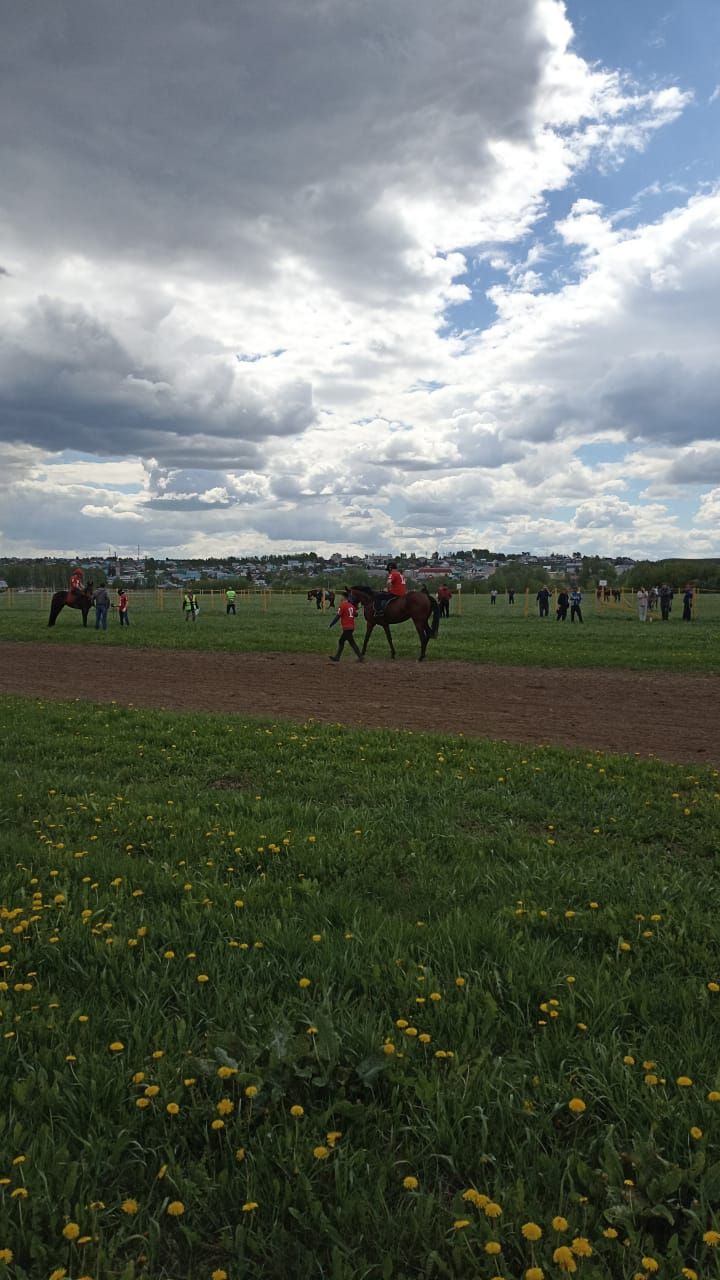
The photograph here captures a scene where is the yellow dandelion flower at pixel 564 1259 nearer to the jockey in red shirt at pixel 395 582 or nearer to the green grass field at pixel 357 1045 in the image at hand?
the green grass field at pixel 357 1045

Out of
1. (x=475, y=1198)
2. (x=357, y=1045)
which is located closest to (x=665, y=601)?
(x=357, y=1045)

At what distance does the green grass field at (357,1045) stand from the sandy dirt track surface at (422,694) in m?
4.67

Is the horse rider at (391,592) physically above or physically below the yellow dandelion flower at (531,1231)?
above

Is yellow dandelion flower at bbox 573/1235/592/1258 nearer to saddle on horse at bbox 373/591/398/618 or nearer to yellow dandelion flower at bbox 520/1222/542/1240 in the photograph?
yellow dandelion flower at bbox 520/1222/542/1240

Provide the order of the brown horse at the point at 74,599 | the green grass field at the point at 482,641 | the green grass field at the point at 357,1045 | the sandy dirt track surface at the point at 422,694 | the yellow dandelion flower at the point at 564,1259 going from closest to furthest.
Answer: the yellow dandelion flower at the point at 564,1259 < the green grass field at the point at 357,1045 < the sandy dirt track surface at the point at 422,694 < the green grass field at the point at 482,641 < the brown horse at the point at 74,599

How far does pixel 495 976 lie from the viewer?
3.49m

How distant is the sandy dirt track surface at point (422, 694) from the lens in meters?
10.7

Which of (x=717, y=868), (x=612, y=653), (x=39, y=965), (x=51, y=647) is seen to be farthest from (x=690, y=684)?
(x=51, y=647)

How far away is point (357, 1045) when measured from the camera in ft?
9.86

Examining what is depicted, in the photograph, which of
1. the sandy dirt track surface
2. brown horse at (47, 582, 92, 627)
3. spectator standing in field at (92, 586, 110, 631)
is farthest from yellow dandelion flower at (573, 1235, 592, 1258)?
brown horse at (47, 582, 92, 627)

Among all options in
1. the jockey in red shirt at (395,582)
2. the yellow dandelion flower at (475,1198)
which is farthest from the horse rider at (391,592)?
the yellow dandelion flower at (475,1198)

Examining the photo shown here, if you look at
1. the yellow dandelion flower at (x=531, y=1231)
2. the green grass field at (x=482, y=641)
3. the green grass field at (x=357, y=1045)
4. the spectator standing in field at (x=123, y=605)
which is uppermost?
the spectator standing in field at (x=123, y=605)

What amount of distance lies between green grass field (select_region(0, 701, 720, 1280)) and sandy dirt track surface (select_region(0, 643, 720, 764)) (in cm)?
467

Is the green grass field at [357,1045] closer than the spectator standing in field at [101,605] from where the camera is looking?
Yes
